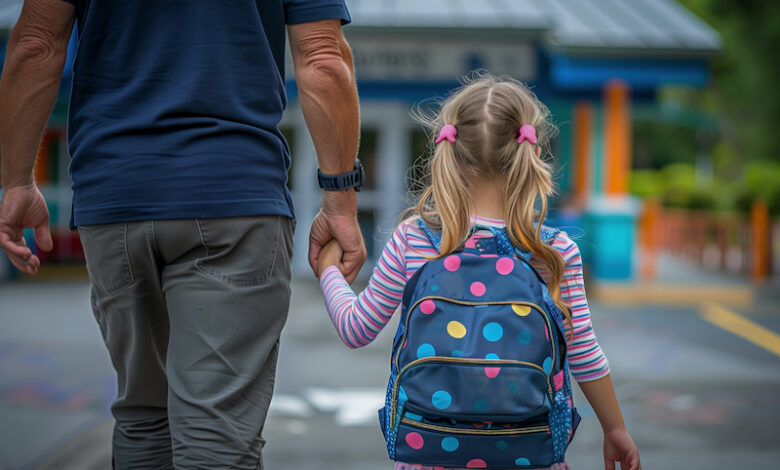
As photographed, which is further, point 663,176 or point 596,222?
point 663,176

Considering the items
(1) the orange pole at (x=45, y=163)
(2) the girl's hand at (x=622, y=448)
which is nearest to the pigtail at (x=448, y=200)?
(2) the girl's hand at (x=622, y=448)

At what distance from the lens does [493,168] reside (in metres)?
1.99

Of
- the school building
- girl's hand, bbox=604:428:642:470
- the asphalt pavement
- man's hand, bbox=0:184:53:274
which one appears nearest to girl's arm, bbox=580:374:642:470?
girl's hand, bbox=604:428:642:470

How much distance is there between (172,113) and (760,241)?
10.8 m

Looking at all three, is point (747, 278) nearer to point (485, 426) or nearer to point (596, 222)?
point (596, 222)

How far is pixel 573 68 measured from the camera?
9.96 meters

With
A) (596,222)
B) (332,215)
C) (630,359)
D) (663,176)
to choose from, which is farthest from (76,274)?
(663,176)

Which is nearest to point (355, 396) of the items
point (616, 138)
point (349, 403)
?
point (349, 403)

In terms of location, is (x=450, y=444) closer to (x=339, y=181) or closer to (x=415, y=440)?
(x=415, y=440)

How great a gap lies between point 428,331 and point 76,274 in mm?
11342

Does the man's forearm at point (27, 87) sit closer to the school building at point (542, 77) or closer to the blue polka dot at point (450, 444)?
the blue polka dot at point (450, 444)

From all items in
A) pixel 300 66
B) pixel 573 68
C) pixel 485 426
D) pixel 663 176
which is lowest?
pixel 663 176

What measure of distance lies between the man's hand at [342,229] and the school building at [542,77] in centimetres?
719

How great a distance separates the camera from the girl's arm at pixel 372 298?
1.99m
